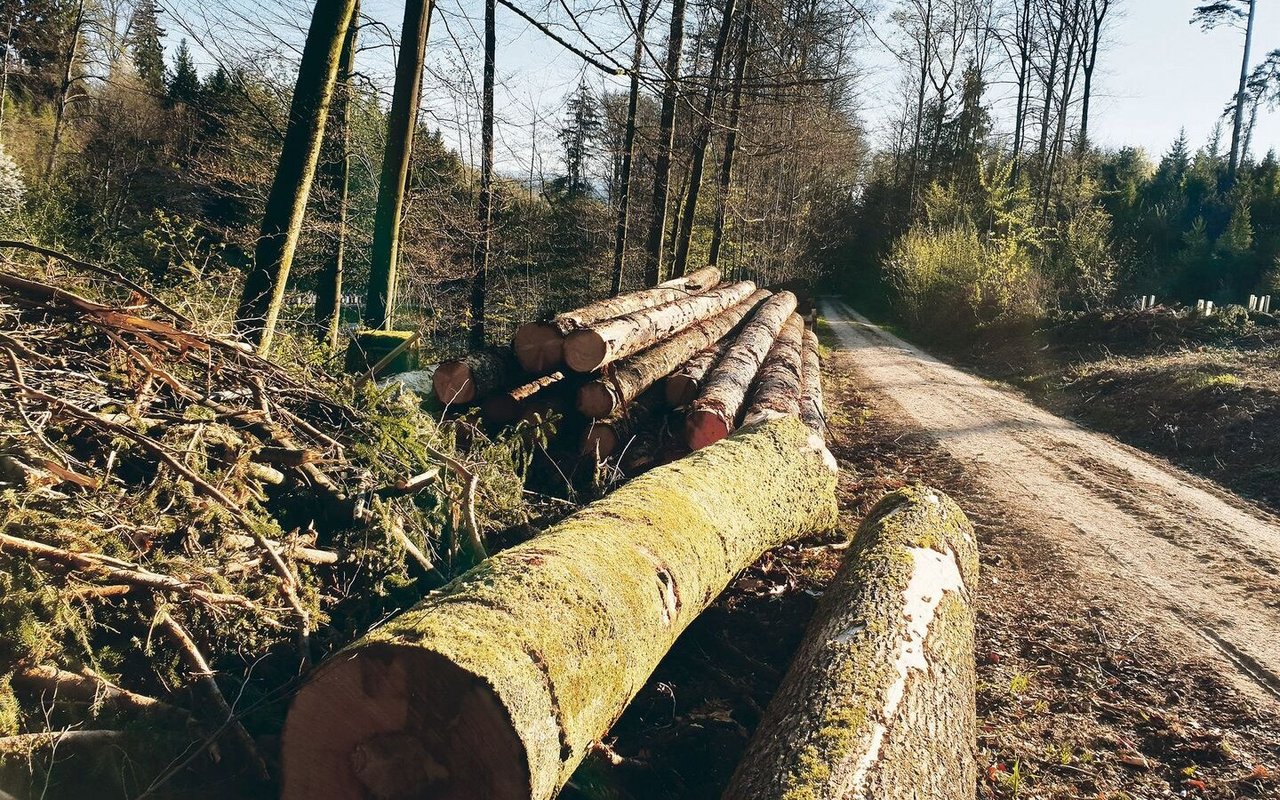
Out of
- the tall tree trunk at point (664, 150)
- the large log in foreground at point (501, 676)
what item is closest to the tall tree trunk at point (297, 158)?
the large log in foreground at point (501, 676)

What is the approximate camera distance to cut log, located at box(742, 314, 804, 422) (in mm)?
7352

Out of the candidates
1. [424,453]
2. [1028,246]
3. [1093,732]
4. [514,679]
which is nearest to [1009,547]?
[1093,732]

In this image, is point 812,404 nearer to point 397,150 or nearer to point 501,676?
point 397,150

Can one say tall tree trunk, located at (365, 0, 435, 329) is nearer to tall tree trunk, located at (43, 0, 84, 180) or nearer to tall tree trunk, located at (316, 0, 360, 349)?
tall tree trunk, located at (316, 0, 360, 349)

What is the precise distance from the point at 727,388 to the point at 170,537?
5.47 m

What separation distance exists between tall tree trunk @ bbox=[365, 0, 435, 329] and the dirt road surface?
7079mm

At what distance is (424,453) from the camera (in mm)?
4332

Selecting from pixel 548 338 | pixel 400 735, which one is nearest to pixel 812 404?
pixel 548 338

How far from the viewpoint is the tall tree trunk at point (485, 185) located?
43.8 ft

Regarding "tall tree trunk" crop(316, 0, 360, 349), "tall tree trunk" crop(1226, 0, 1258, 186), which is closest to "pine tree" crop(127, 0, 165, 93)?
"tall tree trunk" crop(316, 0, 360, 349)

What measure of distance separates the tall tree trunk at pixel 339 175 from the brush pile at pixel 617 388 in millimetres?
3521

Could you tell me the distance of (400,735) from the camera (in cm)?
238

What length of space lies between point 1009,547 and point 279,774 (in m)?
5.43

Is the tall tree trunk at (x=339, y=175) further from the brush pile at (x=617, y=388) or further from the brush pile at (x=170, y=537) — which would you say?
the brush pile at (x=170, y=537)
